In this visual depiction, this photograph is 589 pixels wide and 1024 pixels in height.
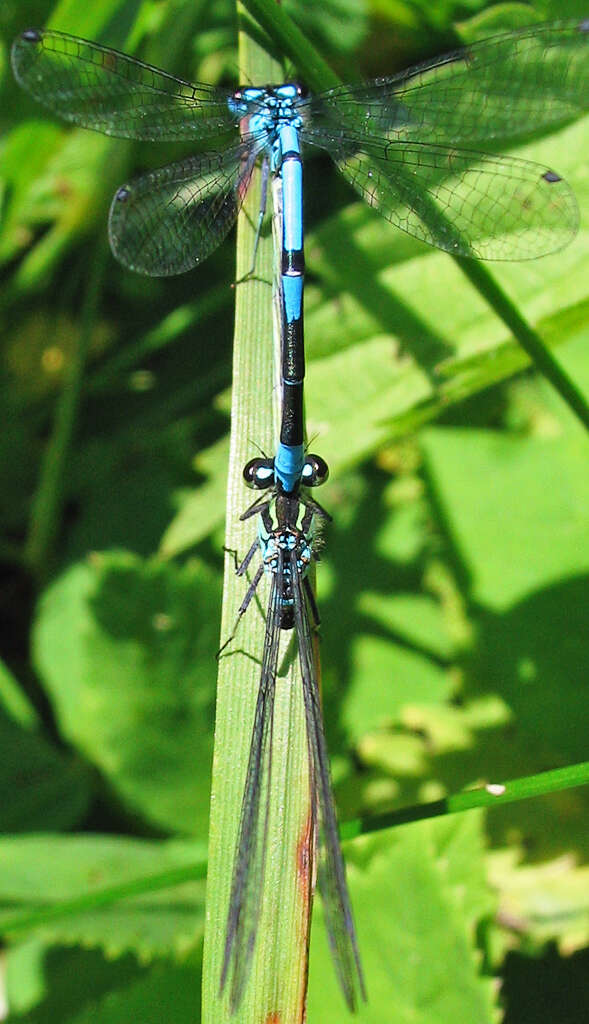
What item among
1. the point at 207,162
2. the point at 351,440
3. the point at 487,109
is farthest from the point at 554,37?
the point at 351,440

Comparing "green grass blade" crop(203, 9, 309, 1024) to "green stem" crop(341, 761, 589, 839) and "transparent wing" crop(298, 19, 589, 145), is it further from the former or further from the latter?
"transparent wing" crop(298, 19, 589, 145)

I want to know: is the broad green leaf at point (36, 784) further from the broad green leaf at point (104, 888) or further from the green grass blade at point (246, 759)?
the green grass blade at point (246, 759)

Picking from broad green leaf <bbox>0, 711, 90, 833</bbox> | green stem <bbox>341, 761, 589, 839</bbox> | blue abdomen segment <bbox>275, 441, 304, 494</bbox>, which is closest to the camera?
green stem <bbox>341, 761, 589, 839</bbox>

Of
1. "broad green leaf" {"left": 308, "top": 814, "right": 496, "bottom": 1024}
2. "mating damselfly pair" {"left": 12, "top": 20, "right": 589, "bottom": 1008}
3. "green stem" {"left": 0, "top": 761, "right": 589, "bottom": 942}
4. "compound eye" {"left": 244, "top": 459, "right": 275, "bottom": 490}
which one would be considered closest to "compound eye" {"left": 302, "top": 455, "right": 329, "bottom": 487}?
"mating damselfly pair" {"left": 12, "top": 20, "right": 589, "bottom": 1008}

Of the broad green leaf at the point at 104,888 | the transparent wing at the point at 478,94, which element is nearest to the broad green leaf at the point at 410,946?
the broad green leaf at the point at 104,888

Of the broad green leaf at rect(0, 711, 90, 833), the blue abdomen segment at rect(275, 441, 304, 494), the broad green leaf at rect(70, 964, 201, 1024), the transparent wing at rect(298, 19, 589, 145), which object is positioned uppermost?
the transparent wing at rect(298, 19, 589, 145)

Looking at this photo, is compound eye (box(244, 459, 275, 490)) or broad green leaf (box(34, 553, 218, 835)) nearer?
compound eye (box(244, 459, 275, 490))

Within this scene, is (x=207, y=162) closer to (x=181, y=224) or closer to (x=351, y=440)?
(x=181, y=224)
